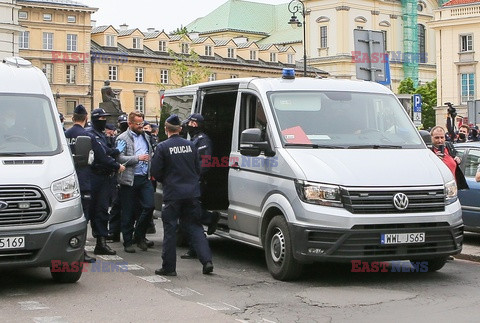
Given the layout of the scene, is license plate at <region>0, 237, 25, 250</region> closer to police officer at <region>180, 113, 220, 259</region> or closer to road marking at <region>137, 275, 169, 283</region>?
road marking at <region>137, 275, 169, 283</region>

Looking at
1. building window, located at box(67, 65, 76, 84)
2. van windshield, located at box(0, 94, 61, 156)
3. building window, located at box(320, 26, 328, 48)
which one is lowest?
van windshield, located at box(0, 94, 61, 156)

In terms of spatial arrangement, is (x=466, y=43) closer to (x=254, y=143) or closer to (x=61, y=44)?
(x=61, y=44)

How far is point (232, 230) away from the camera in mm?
11984

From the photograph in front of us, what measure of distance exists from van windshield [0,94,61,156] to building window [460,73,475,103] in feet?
239

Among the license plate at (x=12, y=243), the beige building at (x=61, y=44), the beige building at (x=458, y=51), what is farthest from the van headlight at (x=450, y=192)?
the beige building at (x=61, y=44)

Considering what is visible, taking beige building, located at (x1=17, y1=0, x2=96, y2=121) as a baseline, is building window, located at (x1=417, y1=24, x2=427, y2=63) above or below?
above

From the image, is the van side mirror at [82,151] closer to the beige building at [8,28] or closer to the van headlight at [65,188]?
the van headlight at [65,188]

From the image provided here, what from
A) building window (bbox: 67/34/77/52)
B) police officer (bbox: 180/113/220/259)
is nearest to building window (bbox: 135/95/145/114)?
building window (bbox: 67/34/77/52)

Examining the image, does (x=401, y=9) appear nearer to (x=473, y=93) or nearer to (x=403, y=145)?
(x=473, y=93)

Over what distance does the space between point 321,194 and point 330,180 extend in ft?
0.60

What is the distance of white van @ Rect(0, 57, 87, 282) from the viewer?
A: 30.8ft

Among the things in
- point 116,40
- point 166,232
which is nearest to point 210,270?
point 166,232

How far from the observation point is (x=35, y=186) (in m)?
9.46

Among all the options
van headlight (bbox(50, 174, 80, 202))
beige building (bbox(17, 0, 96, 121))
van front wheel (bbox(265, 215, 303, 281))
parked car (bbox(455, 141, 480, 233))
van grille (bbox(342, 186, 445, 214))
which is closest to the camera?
van headlight (bbox(50, 174, 80, 202))
